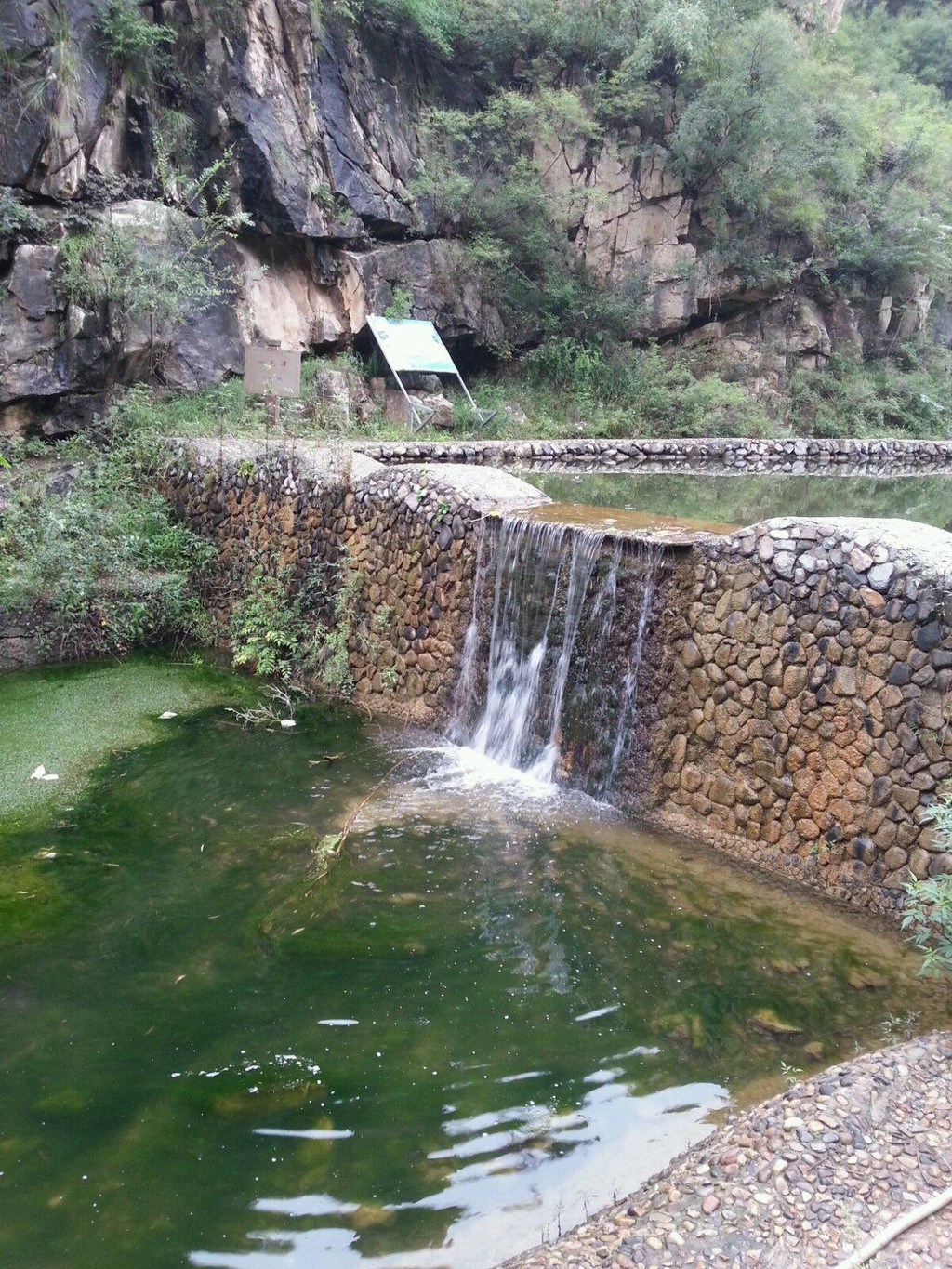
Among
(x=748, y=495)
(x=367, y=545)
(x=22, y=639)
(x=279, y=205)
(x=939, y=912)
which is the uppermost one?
(x=279, y=205)

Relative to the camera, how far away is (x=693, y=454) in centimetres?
1641

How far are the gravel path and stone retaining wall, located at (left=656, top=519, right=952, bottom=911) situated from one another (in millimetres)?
1995

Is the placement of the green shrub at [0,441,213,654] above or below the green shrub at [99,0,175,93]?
below

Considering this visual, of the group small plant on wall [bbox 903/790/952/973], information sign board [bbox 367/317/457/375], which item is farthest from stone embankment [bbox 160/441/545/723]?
information sign board [bbox 367/317/457/375]

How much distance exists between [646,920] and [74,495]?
8.01 m

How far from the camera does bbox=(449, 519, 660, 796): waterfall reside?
6.45 m

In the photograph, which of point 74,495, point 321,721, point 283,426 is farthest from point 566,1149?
point 283,426

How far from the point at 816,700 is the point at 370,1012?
3.11 m

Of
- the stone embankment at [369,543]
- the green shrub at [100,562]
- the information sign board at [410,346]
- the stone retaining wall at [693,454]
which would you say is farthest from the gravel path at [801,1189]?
the information sign board at [410,346]

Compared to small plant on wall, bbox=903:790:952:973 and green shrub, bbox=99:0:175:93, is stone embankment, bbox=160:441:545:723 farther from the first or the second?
green shrub, bbox=99:0:175:93

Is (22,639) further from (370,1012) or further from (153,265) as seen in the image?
(370,1012)

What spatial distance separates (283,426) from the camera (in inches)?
464

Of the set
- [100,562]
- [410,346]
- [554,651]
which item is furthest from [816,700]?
[410,346]

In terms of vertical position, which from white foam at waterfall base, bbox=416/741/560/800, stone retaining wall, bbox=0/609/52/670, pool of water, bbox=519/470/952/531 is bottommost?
white foam at waterfall base, bbox=416/741/560/800
